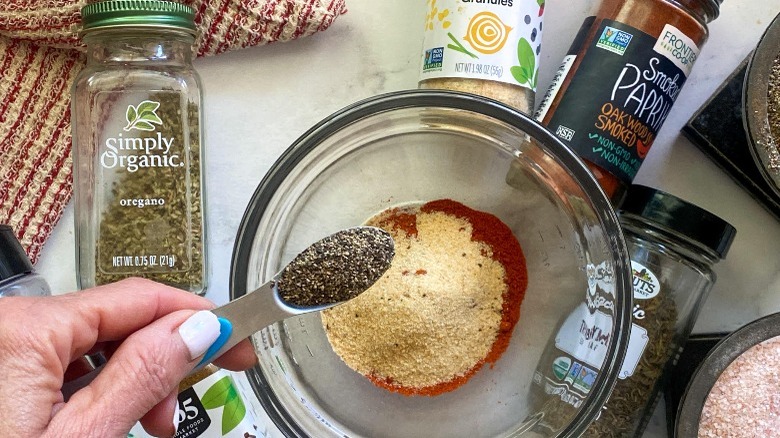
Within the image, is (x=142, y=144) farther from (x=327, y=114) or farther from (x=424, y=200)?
(x=424, y=200)

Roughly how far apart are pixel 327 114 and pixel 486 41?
283mm

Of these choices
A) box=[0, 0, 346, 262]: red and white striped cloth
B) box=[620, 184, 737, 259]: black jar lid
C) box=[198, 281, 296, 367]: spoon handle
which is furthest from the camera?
box=[0, 0, 346, 262]: red and white striped cloth

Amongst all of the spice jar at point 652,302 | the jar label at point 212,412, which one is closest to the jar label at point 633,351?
the spice jar at point 652,302

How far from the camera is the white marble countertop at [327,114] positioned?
1.06 m

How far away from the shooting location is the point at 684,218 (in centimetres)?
89

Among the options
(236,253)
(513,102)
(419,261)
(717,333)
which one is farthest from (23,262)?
(717,333)

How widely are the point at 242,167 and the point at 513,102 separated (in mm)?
410

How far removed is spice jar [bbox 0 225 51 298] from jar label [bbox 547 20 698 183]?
0.66m

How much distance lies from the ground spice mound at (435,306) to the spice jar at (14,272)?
0.36 metres

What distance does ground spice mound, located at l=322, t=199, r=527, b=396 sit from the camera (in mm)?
926

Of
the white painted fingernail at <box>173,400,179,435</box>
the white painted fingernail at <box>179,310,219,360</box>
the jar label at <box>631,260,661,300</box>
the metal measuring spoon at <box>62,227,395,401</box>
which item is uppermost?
the jar label at <box>631,260,661,300</box>

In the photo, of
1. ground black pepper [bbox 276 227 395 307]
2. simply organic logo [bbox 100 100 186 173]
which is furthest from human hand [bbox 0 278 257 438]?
simply organic logo [bbox 100 100 186 173]

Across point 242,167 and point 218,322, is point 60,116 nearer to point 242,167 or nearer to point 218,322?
point 242,167

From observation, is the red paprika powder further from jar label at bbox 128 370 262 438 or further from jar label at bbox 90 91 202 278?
jar label at bbox 90 91 202 278
